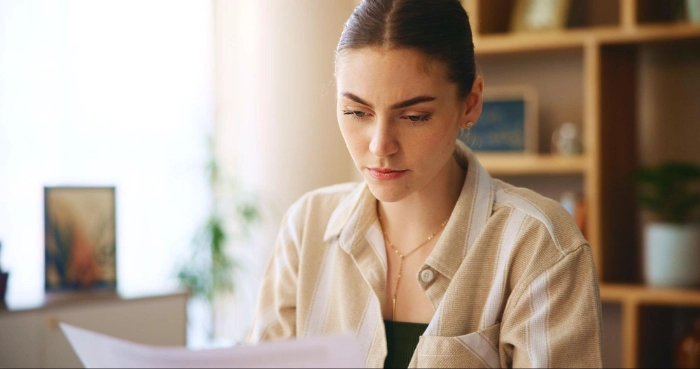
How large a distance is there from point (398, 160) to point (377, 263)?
0.26 metres

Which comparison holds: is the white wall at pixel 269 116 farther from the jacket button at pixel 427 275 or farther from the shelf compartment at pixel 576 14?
the jacket button at pixel 427 275

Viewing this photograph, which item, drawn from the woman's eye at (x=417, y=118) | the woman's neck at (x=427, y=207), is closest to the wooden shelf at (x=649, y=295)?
the woman's neck at (x=427, y=207)

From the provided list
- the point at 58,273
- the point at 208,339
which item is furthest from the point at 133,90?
the point at 58,273

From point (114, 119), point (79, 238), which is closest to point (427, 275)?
point (79, 238)

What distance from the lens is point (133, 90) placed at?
11.9ft

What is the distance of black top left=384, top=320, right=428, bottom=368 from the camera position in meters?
1.35

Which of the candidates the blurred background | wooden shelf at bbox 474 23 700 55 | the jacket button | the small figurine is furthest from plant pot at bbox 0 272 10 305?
the small figurine

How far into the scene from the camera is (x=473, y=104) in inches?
53.4

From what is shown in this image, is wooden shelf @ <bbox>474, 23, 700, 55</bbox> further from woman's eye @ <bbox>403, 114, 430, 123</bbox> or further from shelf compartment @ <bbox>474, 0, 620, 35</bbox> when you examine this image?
woman's eye @ <bbox>403, 114, 430, 123</bbox>

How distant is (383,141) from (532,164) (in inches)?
66.1

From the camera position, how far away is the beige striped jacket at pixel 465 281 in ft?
3.92

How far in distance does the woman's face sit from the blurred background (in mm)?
410

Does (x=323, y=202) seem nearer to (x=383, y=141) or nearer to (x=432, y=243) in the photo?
(x=432, y=243)

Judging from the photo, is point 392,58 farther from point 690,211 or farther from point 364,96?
point 690,211
